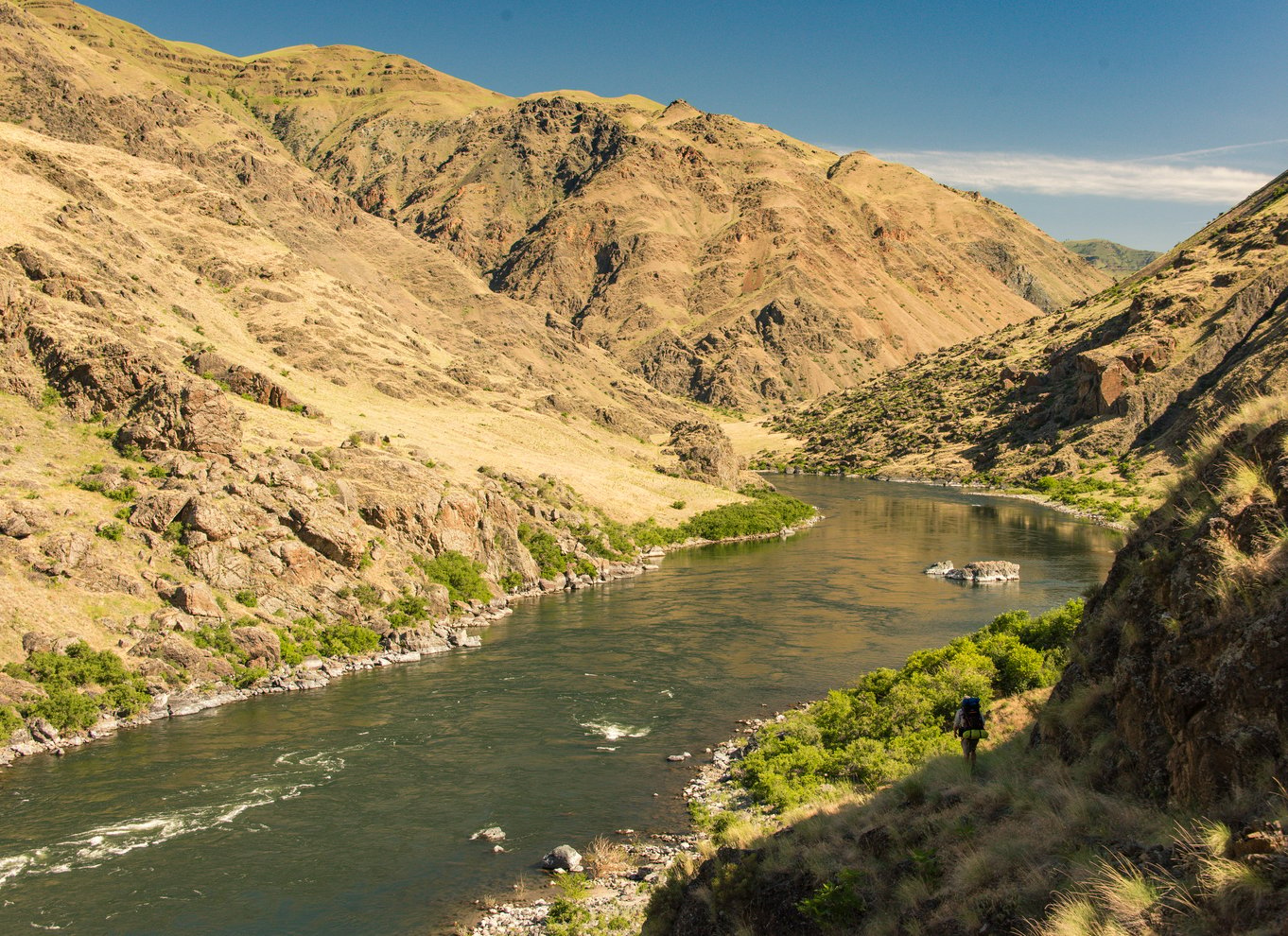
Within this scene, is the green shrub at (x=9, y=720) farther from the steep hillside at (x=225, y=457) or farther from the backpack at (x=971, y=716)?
the backpack at (x=971, y=716)

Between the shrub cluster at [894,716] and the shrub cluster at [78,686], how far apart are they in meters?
23.6

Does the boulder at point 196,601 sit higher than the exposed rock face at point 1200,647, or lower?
lower

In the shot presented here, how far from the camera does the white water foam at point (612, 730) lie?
34.4 m

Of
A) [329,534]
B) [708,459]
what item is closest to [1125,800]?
[329,534]

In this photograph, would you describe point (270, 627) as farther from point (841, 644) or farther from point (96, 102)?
point (96, 102)

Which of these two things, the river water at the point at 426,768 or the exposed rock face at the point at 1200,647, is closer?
the exposed rock face at the point at 1200,647

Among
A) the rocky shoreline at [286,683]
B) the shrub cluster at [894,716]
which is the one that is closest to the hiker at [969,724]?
the shrub cluster at [894,716]

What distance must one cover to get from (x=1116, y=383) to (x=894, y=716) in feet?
329

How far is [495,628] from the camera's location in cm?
5016

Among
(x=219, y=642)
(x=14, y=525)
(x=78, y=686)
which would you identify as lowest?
(x=78, y=686)

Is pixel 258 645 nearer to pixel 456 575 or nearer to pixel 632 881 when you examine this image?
pixel 456 575

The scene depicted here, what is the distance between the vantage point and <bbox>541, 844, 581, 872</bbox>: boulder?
2445 cm

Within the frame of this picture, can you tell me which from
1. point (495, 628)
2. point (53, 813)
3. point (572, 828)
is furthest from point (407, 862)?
point (495, 628)

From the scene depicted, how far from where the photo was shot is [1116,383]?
11456cm
